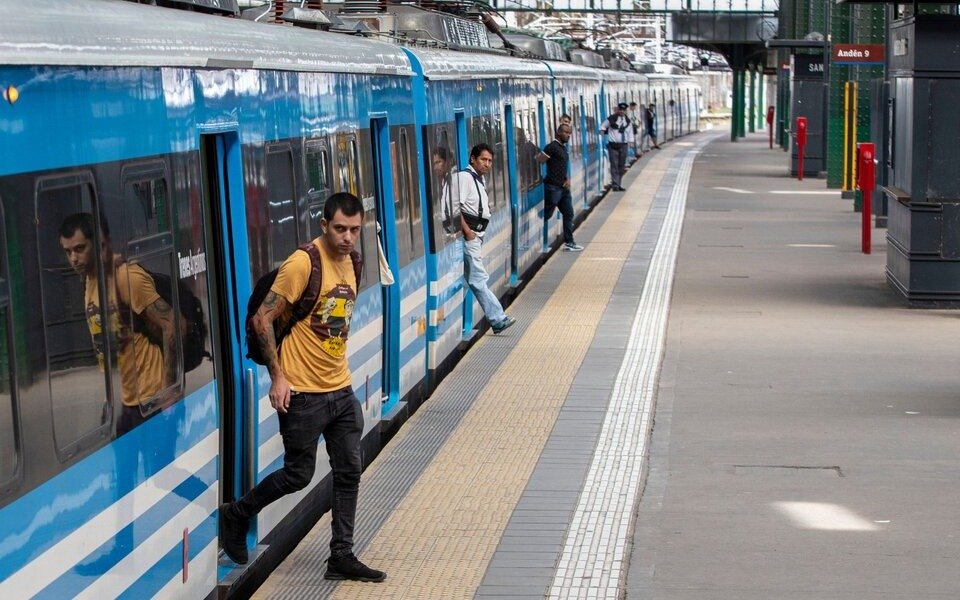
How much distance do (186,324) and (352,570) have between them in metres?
1.69

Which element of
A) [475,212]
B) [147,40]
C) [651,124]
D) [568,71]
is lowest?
[651,124]

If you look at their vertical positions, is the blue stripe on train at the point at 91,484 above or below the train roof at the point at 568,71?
below

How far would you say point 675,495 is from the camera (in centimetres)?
938

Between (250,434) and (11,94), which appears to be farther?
(250,434)

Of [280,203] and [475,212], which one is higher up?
[280,203]

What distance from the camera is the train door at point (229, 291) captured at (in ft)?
23.1

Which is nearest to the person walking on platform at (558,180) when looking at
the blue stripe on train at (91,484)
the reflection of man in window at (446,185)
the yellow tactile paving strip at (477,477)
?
the yellow tactile paving strip at (477,477)

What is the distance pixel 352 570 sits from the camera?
752 cm

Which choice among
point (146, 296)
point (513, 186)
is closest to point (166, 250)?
point (146, 296)

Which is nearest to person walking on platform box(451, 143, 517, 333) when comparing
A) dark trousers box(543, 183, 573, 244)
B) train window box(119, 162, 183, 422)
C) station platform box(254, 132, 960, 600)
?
station platform box(254, 132, 960, 600)

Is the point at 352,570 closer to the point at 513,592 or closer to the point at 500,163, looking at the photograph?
the point at 513,592

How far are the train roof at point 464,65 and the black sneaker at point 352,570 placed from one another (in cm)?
534

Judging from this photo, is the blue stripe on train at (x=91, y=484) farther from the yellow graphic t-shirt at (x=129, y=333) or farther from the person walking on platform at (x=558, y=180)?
the person walking on platform at (x=558, y=180)

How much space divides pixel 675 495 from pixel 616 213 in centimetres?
2180
